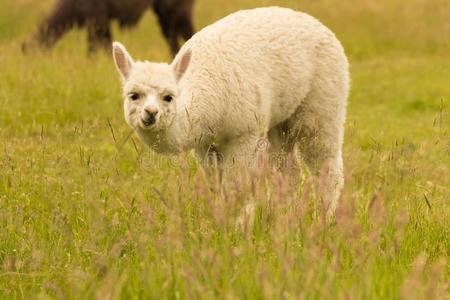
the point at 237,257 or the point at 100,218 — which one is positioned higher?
the point at 100,218

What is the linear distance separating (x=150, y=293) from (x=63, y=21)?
9523 millimetres

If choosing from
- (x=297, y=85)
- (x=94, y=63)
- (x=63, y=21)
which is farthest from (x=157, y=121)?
(x=63, y=21)

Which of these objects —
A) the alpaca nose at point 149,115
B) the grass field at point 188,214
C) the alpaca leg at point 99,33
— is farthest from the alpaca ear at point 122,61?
the alpaca leg at point 99,33

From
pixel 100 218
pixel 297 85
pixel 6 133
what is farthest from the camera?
pixel 6 133

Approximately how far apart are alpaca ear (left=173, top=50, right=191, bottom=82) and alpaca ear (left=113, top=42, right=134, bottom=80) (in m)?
0.24

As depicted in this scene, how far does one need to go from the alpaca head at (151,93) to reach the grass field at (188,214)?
161mm

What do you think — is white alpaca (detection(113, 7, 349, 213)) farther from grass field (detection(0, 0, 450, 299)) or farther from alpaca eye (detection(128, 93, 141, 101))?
grass field (detection(0, 0, 450, 299))

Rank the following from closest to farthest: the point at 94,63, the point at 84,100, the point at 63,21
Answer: the point at 84,100 < the point at 94,63 < the point at 63,21

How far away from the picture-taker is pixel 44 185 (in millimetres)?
4609

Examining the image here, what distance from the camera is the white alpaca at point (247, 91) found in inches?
184

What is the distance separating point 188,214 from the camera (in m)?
4.02

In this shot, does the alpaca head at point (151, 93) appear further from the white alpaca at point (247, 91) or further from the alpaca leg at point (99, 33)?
the alpaca leg at point (99, 33)

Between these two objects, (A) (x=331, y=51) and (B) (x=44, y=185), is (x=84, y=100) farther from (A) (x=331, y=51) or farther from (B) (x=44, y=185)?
(B) (x=44, y=185)

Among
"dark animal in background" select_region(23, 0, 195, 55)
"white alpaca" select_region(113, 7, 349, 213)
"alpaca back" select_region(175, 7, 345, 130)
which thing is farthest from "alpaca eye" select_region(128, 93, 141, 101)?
"dark animal in background" select_region(23, 0, 195, 55)
